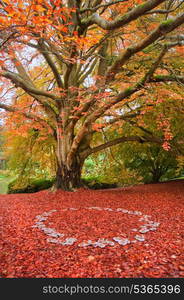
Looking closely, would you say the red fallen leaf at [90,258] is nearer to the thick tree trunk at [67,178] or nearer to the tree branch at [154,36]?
the tree branch at [154,36]

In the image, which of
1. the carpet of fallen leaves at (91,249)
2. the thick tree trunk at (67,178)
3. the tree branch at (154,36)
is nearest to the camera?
the carpet of fallen leaves at (91,249)

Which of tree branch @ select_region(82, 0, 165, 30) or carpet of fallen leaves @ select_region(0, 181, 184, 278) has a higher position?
tree branch @ select_region(82, 0, 165, 30)

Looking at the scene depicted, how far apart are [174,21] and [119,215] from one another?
3.33 meters

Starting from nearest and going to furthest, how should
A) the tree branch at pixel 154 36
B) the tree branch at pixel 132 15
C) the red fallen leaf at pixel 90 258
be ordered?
the red fallen leaf at pixel 90 258 → the tree branch at pixel 132 15 → the tree branch at pixel 154 36

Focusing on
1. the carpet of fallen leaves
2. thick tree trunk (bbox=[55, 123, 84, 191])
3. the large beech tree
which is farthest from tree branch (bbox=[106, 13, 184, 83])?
the carpet of fallen leaves

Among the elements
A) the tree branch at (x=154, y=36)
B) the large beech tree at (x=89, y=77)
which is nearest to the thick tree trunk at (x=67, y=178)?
the large beech tree at (x=89, y=77)

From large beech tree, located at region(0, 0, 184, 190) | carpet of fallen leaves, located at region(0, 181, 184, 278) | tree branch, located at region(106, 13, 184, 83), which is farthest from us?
large beech tree, located at region(0, 0, 184, 190)

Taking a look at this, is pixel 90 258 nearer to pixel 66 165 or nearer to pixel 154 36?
pixel 154 36

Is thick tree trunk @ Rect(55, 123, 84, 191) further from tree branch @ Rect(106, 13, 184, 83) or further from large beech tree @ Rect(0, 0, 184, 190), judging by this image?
tree branch @ Rect(106, 13, 184, 83)

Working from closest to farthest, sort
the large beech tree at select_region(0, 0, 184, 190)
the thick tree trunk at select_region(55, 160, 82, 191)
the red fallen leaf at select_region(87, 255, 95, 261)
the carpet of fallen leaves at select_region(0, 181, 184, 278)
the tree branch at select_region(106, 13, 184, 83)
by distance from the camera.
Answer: the carpet of fallen leaves at select_region(0, 181, 184, 278) → the red fallen leaf at select_region(87, 255, 95, 261) → the tree branch at select_region(106, 13, 184, 83) → the large beech tree at select_region(0, 0, 184, 190) → the thick tree trunk at select_region(55, 160, 82, 191)

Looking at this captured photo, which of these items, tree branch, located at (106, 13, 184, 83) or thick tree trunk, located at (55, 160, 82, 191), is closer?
tree branch, located at (106, 13, 184, 83)

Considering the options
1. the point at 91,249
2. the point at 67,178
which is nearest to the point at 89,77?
the point at 67,178

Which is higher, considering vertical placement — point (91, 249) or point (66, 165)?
point (66, 165)

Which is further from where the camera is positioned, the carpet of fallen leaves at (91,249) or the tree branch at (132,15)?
the tree branch at (132,15)
